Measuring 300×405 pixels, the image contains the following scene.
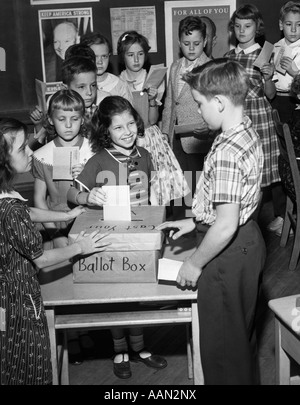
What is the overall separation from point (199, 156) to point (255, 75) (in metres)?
0.72

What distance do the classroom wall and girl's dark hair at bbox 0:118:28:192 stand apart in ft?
10.3

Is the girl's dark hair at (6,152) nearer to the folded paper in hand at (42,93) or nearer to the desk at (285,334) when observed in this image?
the desk at (285,334)

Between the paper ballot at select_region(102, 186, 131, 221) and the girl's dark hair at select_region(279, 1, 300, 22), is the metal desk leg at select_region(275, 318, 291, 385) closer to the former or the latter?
the paper ballot at select_region(102, 186, 131, 221)

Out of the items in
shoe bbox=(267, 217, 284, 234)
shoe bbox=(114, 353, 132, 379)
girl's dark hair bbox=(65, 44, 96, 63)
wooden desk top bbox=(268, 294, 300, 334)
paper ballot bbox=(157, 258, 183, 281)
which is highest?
girl's dark hair bbox=(65, 44, 96, 63)

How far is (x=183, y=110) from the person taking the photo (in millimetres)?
4852

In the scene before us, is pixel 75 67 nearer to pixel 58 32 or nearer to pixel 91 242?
pixel 91 242

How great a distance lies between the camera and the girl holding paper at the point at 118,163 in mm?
3180

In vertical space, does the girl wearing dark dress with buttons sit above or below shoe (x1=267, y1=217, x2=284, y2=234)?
above

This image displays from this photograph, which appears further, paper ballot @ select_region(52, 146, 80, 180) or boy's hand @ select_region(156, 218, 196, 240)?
paper ballot @ select_region(52, 146, 80, 180)

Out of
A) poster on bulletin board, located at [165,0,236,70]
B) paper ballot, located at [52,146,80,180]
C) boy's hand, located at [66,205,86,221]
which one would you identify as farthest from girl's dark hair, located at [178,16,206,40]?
boy's hand, located at [66,205,86,221]

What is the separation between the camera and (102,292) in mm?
2615

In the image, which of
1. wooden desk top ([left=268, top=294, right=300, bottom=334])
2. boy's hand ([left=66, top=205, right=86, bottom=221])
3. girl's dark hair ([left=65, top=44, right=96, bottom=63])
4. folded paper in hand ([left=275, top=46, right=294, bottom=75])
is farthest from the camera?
folded paper in hand ([left=275, top=46, right=294, bottom=75])

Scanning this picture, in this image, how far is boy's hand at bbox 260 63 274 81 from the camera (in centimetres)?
498
